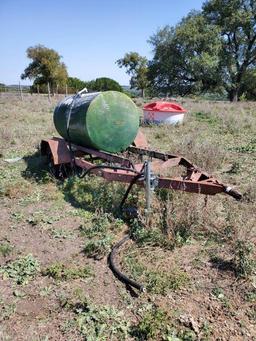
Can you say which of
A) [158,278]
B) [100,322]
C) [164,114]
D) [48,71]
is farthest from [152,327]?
[48,71]

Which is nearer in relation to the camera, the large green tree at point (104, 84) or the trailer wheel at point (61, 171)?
the trailer wheel at point (61, 171)

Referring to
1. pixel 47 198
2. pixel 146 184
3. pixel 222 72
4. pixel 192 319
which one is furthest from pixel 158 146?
pixel 222 72

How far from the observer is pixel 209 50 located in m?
27.1

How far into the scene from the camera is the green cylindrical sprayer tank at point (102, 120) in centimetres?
604

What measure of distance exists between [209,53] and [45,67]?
1677cm

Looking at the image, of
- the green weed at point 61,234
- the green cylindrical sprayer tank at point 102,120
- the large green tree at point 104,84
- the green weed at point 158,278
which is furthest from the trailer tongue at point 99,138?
the large green tree at point 104,84

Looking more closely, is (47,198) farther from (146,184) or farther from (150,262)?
(150,262)

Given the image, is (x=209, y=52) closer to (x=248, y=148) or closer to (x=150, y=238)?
(x=248, y=148)

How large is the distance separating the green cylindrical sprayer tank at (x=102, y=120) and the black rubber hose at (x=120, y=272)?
8.66 feet

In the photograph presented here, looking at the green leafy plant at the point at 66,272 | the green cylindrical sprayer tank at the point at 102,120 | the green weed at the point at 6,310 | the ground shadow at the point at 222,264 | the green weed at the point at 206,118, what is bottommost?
the green weed at the point at 6,310

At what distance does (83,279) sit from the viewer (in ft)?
11.0

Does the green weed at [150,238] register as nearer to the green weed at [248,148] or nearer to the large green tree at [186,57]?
the green weed at [248,148]

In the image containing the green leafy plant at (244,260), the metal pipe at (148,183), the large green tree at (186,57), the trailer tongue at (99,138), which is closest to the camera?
the green leafy plant at (244,260)

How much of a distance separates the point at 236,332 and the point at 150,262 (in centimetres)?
113
